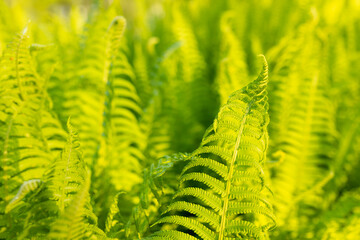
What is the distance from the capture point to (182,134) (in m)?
1.29

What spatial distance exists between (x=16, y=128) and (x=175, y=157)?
36 centimetres

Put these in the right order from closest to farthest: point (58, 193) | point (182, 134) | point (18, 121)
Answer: point (58, 193) → point (18, 121) → point (182, 134)

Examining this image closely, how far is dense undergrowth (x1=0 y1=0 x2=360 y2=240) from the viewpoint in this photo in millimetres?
657

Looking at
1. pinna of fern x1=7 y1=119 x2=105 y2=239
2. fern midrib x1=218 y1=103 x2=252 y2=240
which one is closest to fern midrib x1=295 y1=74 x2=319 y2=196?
fern midrib x1=218 y1=103 x2=252 y2=240

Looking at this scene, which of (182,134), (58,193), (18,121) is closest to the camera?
(58,193)

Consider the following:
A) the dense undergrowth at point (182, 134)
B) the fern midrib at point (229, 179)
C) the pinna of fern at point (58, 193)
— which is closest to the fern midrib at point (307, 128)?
the dense undergrowth at point (182, 134)

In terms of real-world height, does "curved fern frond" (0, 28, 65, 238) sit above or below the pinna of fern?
above

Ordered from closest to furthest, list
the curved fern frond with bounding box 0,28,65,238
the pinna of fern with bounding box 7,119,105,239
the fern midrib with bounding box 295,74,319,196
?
the pinna of fern with bounding box 7,119,105,239, the curved fern frond with bounding box 0,28,65,238, the fern midrib with bounding box 295,74,319,196

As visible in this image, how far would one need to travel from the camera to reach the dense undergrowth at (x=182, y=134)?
2.16ft

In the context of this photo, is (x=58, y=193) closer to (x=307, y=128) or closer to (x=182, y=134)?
(x=182, y=134)

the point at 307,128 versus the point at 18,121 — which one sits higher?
the point at 307,128

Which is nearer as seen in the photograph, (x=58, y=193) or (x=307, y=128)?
(x=58, y=193)

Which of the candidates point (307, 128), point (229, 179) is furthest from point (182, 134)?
point (229, 179)

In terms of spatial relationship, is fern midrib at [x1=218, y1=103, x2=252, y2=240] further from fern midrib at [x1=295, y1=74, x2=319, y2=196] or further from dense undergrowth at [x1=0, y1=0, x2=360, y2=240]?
fern midrib at [x1=295, y1=74, x2=319, y2=196]
